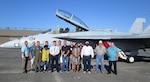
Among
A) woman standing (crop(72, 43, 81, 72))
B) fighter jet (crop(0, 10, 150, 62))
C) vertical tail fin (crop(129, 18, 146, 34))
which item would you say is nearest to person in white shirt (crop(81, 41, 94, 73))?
woman standing (crop(72, 43, 81, 72))

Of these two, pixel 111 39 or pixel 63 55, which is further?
pixel 111 39

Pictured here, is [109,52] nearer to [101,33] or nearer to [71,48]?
[71,48]

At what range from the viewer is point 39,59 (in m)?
11.3

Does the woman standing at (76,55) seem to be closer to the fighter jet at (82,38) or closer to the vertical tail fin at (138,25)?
the fighter jet at (82,38)

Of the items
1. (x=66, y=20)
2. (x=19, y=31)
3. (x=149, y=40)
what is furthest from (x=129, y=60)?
(x=19, y=31)

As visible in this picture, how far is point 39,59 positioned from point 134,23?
15406 millimetres

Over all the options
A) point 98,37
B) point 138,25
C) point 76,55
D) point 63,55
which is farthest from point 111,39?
point 138,25

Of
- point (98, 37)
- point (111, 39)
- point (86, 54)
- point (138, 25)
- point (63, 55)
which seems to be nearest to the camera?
point (86, 54)

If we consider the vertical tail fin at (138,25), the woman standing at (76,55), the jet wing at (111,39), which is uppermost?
the vertical tail fin at (138,25)

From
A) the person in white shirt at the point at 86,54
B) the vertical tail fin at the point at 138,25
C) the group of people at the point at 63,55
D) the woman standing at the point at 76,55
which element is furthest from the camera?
the vertical tail fin at the point at 138,25

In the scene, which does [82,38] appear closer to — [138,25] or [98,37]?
[98,37]

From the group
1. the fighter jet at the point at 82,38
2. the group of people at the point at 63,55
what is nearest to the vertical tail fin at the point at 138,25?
the fighter jet at the point at 82,38

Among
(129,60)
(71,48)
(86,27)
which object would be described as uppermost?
(86,27)

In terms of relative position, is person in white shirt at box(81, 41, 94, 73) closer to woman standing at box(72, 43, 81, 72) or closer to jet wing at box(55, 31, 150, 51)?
woman standing at box(72, 43, 81, 72)
